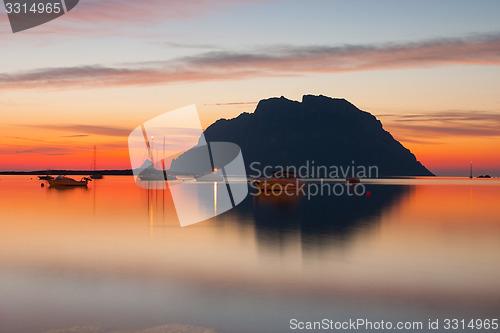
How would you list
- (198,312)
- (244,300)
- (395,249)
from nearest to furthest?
(198,312) < (244,300) < (395,249)

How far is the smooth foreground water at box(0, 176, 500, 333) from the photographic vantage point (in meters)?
14.2

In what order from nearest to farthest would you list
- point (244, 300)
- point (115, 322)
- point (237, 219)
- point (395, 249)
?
point (115, 322), point (244, 300), point (395, 249), point (237, 219)

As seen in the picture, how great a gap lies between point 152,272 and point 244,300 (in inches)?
241

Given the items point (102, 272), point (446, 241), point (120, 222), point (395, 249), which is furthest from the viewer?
point (120, 222)

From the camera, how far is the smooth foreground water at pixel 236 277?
14.2 m

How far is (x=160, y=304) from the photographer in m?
15.4

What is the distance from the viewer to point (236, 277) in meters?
19.7

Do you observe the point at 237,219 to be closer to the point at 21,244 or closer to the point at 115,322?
the point at 21,244

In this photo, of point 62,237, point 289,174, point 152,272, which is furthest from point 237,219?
point 289,174

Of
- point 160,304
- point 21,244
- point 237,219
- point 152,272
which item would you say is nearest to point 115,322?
point 160,304

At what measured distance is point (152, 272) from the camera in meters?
20.6

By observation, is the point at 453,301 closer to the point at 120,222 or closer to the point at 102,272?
the point at 102,272

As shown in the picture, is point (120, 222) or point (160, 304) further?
point (120, 222)

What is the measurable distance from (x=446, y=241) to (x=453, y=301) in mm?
16652
